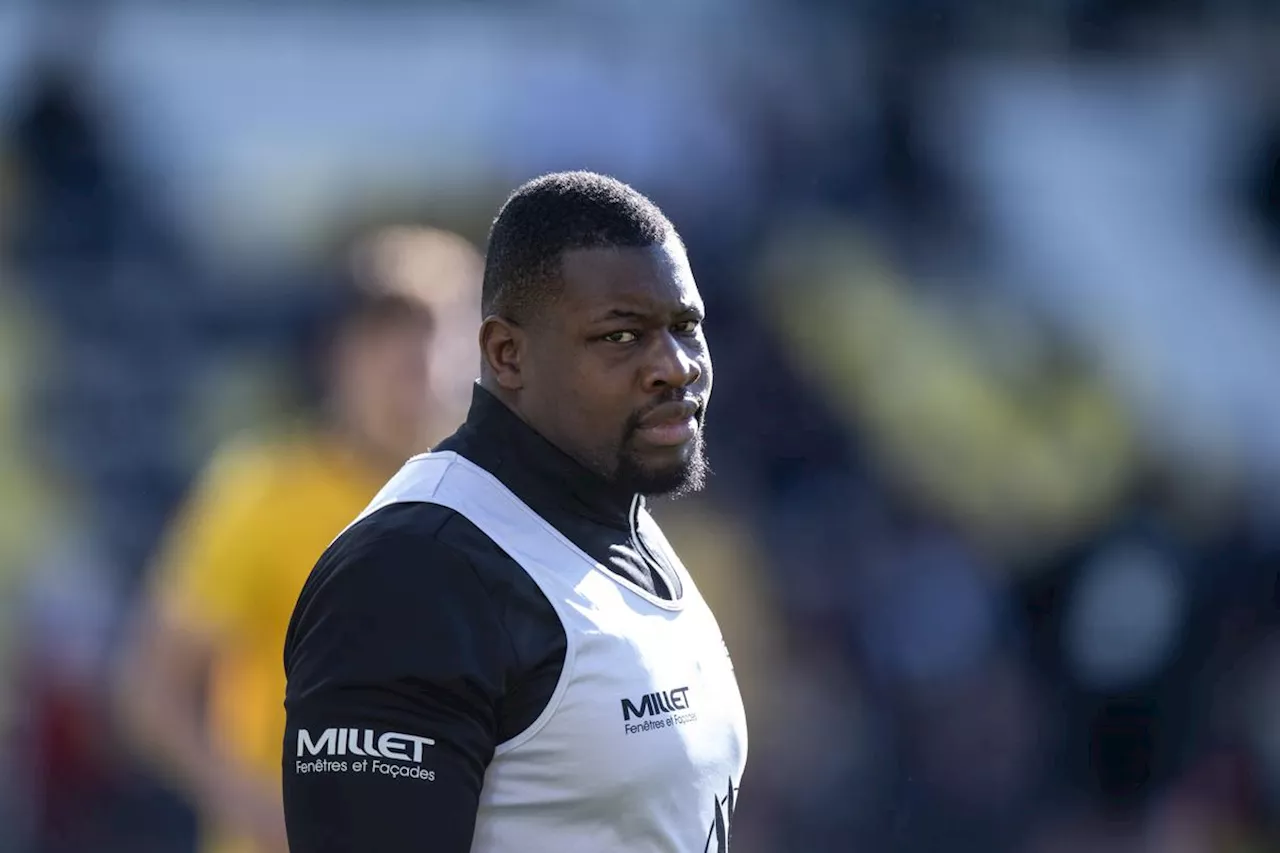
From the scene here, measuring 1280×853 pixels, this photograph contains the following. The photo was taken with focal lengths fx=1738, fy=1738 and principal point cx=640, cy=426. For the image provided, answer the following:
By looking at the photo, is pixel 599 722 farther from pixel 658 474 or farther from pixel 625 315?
pixel 625 315

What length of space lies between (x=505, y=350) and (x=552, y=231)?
0.48 feet

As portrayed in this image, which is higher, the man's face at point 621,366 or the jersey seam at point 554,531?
the man's face at point 621,366

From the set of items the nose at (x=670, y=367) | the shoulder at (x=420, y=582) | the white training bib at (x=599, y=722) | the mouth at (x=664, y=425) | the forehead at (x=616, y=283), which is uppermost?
the forehead at (x=616, y=283)

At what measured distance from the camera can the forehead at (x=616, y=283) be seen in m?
1.90

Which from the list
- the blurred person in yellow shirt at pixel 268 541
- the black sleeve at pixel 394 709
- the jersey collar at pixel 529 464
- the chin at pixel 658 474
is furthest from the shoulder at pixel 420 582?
the blurred person in yellow shirt at pixel 268 541

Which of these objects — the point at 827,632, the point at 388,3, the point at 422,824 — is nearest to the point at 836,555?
the point at 827,632

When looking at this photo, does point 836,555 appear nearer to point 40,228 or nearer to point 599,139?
point 599,139

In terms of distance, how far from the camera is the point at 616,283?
74.9 inches

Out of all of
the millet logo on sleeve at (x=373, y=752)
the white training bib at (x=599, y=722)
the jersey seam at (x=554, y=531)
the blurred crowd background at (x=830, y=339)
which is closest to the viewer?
the millet logo on sleeve at (x=373, y=752)

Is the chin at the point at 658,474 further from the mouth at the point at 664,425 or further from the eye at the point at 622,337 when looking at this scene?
the eye at the point at 622,337

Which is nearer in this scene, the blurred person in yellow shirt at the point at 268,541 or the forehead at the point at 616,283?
the forehead at the point at 616,283

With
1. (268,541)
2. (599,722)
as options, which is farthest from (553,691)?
(268,541)

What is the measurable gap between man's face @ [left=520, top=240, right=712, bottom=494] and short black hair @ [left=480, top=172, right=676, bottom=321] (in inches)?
0.7

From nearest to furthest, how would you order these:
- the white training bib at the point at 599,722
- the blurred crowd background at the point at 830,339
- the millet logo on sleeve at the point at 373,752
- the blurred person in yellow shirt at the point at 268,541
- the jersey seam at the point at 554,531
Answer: the millet logo on sleeve at the point at 373,752, the white training bib at the point at 599,722, the jersey seam at the point at 554,531, the blurred person in yellow shirt at the point at 268,541, the blurred crowd background at the point at 830,339
